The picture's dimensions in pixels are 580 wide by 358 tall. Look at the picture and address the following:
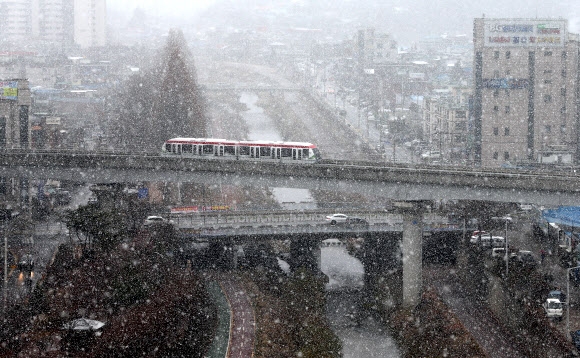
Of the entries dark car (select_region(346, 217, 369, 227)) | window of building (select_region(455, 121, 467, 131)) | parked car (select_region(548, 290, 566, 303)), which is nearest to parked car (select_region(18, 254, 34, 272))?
dark car (select_region(346, 217, 369, 227))

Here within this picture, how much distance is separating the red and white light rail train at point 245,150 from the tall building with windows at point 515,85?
13.5 meters

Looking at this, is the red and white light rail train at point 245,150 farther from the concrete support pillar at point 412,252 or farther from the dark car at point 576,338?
the dark car at point 576,338

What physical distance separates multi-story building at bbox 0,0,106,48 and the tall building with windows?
50.8 meters

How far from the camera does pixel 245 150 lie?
21.4 metres

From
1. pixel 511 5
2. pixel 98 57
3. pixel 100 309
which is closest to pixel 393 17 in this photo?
pixel 511 5

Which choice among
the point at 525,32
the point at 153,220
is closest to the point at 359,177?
the point at 153,220

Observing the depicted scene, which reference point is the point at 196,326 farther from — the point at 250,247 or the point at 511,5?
the point at 511,5

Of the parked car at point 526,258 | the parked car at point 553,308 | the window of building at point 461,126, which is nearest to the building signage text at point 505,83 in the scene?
the window of building at point 461,126

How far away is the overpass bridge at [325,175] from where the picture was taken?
18.5m

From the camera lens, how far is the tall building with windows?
33.1m

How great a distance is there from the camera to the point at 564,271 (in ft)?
66.7

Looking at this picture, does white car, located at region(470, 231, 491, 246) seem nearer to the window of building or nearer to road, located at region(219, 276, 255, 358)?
road, located at region(219, 276, 255, 358)

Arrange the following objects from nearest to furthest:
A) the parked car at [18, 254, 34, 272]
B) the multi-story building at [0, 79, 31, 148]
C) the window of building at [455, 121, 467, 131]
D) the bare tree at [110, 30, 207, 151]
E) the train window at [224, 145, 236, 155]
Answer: the parked car at [18, 254, 34, 272], the train window at [224, 145, 236, 155], the multi-story building at [0, 79, 31, 148], the bare tree at [110, 30, 207, 151], the window of building at [455, 121, 467, 131]

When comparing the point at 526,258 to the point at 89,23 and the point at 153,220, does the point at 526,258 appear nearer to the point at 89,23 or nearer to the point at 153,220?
the point at 153,220
